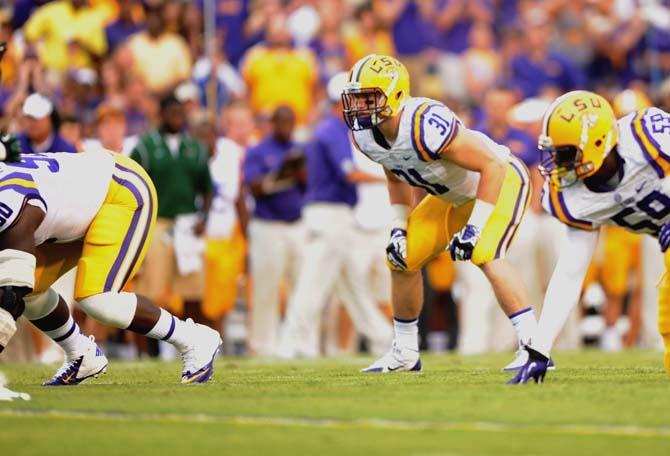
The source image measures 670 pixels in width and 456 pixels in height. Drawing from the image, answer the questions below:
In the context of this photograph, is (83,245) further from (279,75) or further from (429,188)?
(279,75)

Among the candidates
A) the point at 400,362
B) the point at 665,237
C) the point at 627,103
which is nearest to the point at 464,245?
the point at 665,237

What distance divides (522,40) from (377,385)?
11037 mm

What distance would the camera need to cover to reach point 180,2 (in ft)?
54.2

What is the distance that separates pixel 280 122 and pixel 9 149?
717 centimetres

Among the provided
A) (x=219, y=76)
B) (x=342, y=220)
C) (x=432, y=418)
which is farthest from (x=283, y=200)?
(x=432, y=418)

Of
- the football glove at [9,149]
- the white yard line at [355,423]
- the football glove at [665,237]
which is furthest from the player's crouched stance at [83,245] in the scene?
the football glove at [665,237]

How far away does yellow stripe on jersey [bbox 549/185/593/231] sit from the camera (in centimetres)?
760

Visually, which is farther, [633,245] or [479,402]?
[633,245]

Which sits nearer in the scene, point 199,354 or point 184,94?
point 199,354

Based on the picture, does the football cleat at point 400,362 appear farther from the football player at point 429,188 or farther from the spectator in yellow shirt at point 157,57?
the spectator in yellow shirt at point 157,57

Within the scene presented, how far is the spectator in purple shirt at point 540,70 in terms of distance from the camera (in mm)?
17328

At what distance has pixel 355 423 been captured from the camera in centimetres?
573

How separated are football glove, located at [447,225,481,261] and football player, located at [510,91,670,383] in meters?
0.48

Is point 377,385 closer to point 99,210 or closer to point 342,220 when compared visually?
point 99,210
